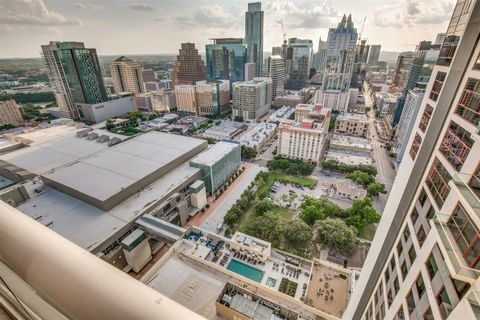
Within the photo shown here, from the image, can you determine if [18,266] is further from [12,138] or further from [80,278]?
[12,138]

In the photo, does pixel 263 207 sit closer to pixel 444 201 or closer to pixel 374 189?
pixel 374 189

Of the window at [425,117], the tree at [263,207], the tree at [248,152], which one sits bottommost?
the tree at [263,207]

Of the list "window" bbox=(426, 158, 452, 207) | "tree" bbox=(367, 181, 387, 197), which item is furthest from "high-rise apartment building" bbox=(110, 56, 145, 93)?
"window" bbox=(426, 158, 452, 207)

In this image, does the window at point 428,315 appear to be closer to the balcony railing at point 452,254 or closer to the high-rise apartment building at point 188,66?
the balcony railing at point 452,254

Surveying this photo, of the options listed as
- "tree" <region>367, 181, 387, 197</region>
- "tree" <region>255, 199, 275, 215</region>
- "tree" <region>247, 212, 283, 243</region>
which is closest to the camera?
"tree" <region>247, 212, 283, 243</region>

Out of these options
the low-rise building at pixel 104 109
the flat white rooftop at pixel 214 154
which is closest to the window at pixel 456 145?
the flat white rooftop at pixel 214 154

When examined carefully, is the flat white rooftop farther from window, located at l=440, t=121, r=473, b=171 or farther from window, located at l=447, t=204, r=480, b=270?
window, located at l=447, t=204, r=480, b=270

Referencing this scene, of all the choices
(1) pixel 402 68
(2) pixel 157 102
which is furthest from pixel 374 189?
(1) pixel 402 68
